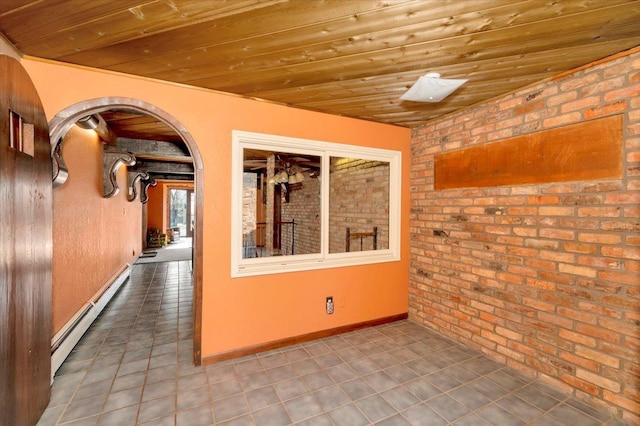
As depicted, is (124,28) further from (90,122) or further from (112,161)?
(112,161)

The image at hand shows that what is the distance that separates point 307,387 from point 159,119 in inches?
96.3

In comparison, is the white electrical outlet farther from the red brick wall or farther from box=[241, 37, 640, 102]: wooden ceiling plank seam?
box=[241, 37, 640, 102]: wooden ceiling plank seam

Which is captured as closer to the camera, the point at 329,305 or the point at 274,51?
the point at 274,51

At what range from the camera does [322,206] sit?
2973 mm

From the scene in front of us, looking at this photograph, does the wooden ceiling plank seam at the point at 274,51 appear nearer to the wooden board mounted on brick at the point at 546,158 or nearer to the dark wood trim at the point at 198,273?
the dark wood trim at the point at 198,273

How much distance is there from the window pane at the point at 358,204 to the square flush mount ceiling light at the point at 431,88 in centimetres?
120

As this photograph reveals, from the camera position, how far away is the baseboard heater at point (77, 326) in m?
2.26

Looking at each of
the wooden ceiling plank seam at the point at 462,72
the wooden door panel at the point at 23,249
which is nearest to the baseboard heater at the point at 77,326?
the wooden door panel at the point at 23,249

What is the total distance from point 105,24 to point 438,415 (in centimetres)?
312

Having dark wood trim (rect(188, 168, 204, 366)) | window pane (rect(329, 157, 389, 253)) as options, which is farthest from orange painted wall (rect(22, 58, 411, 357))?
window pane (rect(329, 157, 389, 253))

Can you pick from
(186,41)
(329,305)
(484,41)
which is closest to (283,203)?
(329,305)

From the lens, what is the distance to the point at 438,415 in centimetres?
178

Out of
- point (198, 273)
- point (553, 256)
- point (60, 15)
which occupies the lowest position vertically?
point (198, 273)

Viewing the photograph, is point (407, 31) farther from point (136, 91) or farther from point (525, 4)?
point (136, 91)
